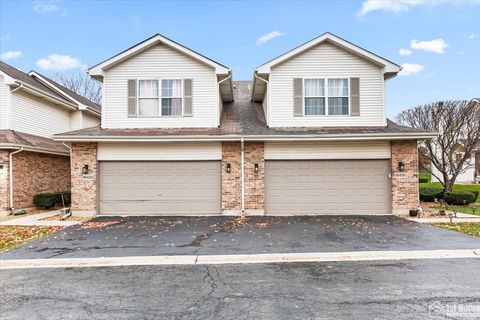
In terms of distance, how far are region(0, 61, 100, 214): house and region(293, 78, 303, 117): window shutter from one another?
973 centimetres

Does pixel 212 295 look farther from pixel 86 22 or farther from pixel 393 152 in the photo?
pixel 86 22

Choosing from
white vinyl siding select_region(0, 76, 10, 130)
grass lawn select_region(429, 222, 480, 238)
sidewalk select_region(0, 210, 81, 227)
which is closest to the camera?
grass lawn select_region(429, 222, 480, 238)

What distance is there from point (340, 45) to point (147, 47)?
8.13m

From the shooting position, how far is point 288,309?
433cm

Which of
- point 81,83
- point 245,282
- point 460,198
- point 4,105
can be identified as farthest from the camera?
point 81,83

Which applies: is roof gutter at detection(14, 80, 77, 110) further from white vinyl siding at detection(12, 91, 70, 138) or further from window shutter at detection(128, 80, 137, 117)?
window shutter at detection(128, 80, 137, 117)

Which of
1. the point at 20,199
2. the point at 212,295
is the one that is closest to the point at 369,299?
the point at 212,295

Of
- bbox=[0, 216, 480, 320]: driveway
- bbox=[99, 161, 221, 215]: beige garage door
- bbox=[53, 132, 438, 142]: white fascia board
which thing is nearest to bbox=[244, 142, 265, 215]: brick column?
bbox=[53, 132, 438, 142]: white fascia board

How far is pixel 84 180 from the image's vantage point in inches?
503

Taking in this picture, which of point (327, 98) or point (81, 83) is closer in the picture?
point (327, 98)

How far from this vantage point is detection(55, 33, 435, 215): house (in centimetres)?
1270

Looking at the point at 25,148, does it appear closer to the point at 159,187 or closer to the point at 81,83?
the point at 159,187

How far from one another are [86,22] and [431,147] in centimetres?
2813

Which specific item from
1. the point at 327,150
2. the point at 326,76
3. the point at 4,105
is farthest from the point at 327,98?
the point at 4,105
